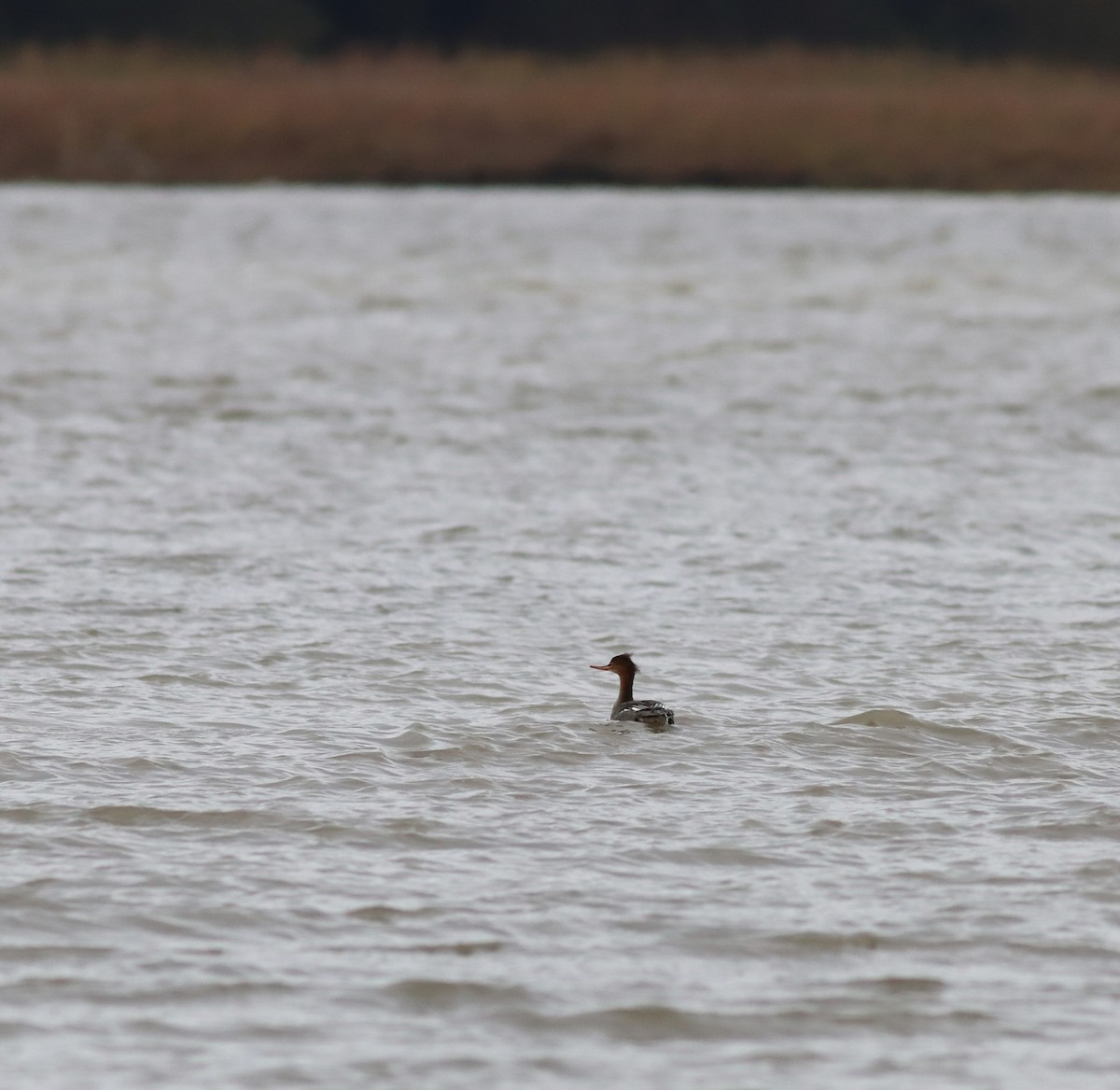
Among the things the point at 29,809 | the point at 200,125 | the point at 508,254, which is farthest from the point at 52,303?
the point at 29,809

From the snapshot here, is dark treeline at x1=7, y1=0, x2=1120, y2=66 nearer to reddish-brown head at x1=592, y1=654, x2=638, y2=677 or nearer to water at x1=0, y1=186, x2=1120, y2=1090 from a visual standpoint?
water at x1=0, y1=186, x2=1120, y2=1090

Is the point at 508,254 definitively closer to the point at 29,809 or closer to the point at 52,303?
the point at 52,303

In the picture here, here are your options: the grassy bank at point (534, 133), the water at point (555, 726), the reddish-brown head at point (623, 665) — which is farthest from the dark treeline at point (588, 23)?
the reddish-brown head at point (623, 665)

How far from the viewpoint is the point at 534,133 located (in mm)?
52594

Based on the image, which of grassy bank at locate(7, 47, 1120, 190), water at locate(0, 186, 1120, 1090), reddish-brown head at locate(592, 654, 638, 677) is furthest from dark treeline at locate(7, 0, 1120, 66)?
reddish-brown head at locate(592, 654, 638, 677)

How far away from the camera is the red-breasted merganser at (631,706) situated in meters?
10.5

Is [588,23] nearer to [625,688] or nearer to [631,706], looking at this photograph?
[625,688]

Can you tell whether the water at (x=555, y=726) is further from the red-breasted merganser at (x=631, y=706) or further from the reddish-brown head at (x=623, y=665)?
the reddish-brown head at (x=623, y=665)

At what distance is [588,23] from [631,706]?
52.4 meters

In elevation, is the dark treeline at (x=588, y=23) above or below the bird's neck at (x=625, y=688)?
above

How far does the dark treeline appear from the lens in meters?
58.6

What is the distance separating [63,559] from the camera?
14.4 metres

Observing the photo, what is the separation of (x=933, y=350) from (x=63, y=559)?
1577 cm

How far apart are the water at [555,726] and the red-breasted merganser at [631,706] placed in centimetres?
11
